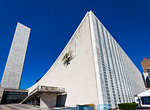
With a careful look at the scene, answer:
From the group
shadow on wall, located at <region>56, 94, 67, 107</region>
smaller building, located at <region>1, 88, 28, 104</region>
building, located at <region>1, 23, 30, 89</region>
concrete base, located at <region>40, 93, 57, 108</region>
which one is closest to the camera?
concrete base, located at <region>40, 93, 57, 108</region>

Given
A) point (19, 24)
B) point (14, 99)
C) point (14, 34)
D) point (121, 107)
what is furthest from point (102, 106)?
point (19, 24)

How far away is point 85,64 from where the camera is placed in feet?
50.9

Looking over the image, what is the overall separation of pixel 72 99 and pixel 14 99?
118 ft

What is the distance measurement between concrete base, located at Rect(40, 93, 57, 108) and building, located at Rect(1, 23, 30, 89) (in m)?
39.5

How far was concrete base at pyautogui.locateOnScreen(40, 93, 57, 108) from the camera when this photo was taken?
15.8 metres

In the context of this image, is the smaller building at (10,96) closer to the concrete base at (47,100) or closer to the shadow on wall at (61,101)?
the shadow on wall at (61,101)

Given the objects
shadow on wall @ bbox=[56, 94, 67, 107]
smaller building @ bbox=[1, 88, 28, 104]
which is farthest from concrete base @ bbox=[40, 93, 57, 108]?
smaller building @ bbox=[1, 88, 28, 104]

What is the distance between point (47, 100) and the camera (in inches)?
645

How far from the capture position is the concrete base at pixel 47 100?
1582 centimetres

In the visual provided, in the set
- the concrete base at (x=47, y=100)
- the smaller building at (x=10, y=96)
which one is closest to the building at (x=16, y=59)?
the smaller building at (x=10, y=96)

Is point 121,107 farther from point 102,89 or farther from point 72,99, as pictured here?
point 72,99

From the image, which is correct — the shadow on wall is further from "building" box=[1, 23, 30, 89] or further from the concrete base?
"building" box=[1, 23, 30, 89]

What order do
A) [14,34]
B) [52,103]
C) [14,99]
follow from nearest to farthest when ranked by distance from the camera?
[52,103]
[14,99]
[14,34]

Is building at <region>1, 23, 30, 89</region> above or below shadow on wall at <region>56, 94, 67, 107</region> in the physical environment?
above
